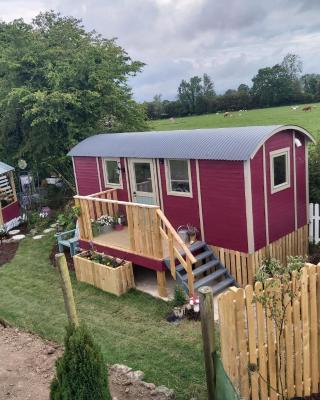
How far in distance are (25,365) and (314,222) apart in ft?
27.2

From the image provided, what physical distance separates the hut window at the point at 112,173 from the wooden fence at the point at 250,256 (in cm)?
404

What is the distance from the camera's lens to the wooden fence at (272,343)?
183 inches

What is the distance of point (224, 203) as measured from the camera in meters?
10.0

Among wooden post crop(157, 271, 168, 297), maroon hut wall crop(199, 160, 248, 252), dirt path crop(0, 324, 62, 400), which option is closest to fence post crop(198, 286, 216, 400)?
dirt path crop(0, 324, 62, 400)

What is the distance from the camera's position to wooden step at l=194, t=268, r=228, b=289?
31.0ft

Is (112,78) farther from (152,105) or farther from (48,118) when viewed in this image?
(152,105)

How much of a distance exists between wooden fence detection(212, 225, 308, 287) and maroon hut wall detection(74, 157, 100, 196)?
517cm

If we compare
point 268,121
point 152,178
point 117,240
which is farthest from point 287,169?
point 268,121

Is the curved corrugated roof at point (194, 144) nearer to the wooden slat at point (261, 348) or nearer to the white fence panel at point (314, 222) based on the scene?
the white fence panel at point (314, 222)

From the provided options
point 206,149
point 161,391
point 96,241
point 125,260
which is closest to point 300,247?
point 206,149

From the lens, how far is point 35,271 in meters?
11.9

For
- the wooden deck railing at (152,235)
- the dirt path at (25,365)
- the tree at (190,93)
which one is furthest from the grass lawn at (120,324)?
the tree at (190,93)

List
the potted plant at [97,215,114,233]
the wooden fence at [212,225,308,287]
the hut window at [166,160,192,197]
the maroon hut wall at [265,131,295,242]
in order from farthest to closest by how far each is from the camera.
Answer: the potted plant at [97,215,114,233]
the hut window at [166,160,192,197]
the maroon hut wall at [265,131,295,242]
the wooden fence at [212,225,308,287]

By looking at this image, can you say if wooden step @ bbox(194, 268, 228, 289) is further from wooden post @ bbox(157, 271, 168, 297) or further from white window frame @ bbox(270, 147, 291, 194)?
white window frame @ bbox(270, 147, 291, 194)
